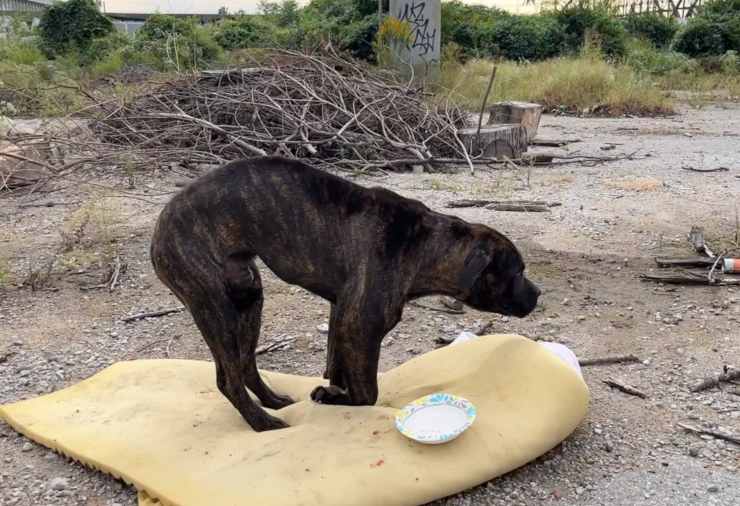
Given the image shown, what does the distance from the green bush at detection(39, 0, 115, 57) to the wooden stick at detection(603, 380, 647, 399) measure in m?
25.5

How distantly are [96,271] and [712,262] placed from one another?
455cm

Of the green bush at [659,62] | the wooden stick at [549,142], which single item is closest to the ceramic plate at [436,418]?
the wooden stick at [549,142]

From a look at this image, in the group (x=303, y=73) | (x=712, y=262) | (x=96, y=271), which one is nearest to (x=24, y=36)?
(x=303, y=73)

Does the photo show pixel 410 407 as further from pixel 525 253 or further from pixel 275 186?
pixel 525 253

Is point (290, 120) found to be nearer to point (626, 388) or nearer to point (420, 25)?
point (626, 388)

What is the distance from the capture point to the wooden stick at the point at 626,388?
349 centimetres

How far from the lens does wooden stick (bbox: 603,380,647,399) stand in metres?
3.49

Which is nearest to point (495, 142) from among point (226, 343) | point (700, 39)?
point (226, 343)

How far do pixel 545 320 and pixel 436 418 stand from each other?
183 cm

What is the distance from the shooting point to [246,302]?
109 inches

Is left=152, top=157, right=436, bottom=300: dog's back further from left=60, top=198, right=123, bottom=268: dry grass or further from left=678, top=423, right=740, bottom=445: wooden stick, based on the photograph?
left=60, top=198, right=123, bottom=268: dry grass

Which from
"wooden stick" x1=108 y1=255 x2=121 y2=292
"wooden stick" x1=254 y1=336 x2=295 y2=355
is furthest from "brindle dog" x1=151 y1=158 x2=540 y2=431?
"wooden stick" x1=108 y1=255 x2=121 y2=292

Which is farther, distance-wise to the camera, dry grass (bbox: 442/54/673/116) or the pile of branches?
dry grass (bbox: 442/54/673/116)

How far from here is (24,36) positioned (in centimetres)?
2728
